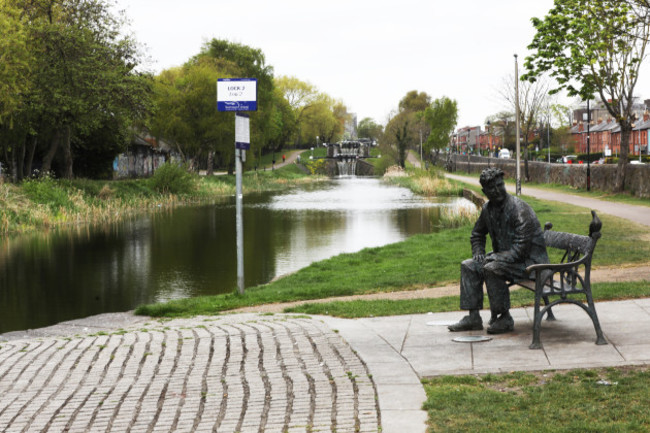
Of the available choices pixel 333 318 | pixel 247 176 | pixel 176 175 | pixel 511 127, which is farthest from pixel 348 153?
pixel 333 318

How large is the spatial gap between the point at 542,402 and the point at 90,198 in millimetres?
34981

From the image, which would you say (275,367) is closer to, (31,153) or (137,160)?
(31,153)

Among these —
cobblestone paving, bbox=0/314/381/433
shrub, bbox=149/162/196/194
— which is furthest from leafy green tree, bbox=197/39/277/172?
cobblestone paving, bbox=0/314/381/433

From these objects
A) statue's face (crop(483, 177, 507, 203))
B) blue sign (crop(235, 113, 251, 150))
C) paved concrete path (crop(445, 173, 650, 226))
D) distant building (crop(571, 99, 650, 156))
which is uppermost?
distant building (crop(571, 99, 650, 156))

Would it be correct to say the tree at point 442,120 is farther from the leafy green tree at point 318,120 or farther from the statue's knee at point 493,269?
the statue's knee at point 493,269

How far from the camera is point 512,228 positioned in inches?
289

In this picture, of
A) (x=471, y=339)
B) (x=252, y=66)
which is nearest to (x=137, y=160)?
(x=252, y=66)

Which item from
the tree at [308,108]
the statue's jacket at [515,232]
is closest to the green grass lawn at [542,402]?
the statue's jacket at [515,232]

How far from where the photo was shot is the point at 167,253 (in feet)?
71.8

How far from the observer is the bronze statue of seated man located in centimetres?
723

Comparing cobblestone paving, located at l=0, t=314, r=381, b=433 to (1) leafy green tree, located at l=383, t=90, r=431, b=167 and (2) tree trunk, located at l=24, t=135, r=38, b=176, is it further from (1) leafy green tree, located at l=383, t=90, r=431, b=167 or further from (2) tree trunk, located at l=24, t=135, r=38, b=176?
(1) leafy green tree, located at l=383, t=90, r=431, b=167

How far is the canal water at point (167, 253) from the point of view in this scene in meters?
15.0

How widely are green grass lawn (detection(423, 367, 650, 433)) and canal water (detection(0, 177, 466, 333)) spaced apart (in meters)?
9.19

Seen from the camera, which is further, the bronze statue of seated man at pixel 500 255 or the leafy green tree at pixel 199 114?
the leafy green tree at pixel 199 114
